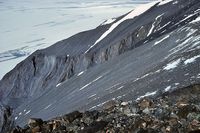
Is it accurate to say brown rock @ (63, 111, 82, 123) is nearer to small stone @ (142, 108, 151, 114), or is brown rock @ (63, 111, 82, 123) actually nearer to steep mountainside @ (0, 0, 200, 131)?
small stone @ (142, 108, 151, 114)

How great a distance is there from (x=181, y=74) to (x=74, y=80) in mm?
37665

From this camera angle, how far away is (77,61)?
75.8 metres

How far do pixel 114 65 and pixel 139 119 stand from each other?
41860 mm

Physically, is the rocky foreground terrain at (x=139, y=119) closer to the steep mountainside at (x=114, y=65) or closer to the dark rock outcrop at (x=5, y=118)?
the steep mountainside at (x=114, y=65)

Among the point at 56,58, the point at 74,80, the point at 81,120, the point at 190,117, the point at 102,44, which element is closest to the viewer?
the point at 190,117

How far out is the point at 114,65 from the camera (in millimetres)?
56562

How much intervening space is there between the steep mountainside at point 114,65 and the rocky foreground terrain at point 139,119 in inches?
357

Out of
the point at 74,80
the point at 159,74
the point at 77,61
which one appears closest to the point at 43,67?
the point at 77,61

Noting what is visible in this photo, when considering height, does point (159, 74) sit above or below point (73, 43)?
above

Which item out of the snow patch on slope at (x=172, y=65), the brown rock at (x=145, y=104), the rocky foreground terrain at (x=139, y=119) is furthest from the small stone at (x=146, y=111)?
the snow patch on slope at (x=172, y=65)

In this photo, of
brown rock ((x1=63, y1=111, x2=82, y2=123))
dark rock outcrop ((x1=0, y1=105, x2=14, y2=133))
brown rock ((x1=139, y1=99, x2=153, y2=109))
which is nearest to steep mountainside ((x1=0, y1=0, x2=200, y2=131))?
dark rock outcrop ((x1=0, y1=105, x2=14, y2=133))

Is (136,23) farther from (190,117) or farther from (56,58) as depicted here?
(190,117)

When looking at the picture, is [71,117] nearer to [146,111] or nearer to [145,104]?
[145,104]

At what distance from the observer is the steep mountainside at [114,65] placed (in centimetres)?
3300
